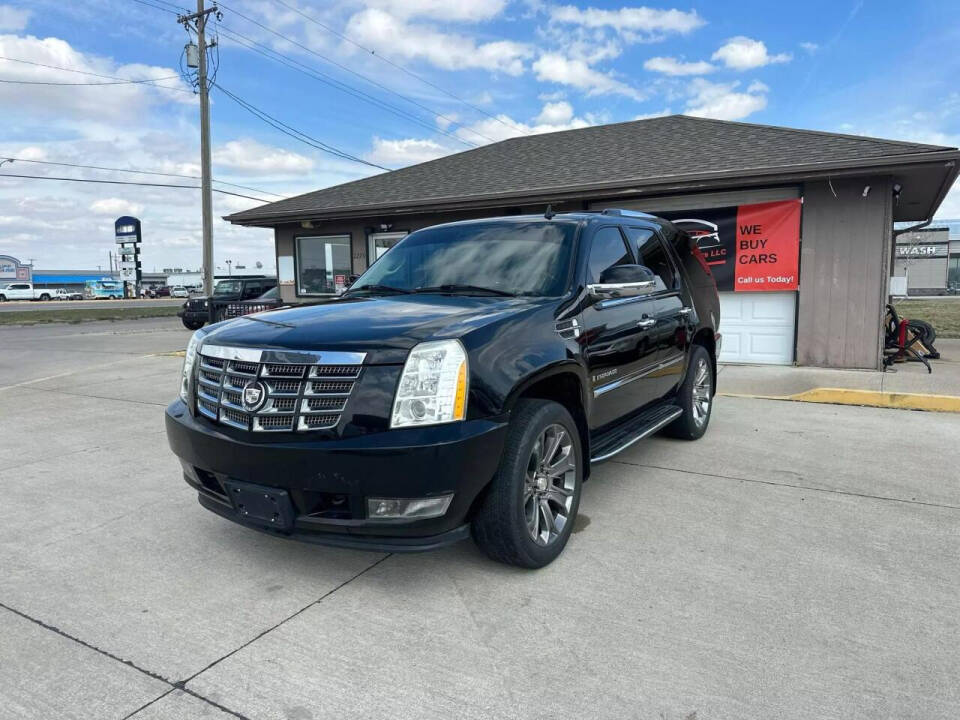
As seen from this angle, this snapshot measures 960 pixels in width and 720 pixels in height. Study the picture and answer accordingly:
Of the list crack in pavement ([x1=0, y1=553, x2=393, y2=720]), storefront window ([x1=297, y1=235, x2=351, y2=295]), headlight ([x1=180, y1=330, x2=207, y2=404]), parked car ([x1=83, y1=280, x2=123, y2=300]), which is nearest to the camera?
crack in pavement ([x1=0, y1=553, x2=393, y2=720])

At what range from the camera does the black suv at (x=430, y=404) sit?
274 cm

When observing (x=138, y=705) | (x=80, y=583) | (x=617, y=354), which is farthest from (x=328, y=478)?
(x=617, y=354)

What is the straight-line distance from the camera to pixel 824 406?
7.35 m

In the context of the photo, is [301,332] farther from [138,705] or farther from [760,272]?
[760,272]

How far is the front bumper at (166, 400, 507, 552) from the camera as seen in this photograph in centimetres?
268

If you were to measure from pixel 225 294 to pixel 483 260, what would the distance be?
19.0 m

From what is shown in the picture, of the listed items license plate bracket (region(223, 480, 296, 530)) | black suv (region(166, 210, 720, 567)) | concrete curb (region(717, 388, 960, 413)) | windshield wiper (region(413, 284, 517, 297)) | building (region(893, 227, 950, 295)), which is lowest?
concrete curb (region(717, 388, 960, 413))

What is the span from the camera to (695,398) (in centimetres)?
580

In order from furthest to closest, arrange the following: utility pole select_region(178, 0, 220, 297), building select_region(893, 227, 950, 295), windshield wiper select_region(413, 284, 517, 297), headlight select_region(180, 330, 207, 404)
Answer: building select_region(893, 227, 950, 295) → utility pole select_region(178, 0, 220, 297) → windshield wiper select_region(413, 284, 517, 297) → headlight select_region(180, 330, 207, 404)

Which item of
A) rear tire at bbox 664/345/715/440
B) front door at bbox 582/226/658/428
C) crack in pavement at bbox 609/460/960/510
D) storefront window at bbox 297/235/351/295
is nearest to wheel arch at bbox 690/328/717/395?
rear tire at bbox 664/345/715/440

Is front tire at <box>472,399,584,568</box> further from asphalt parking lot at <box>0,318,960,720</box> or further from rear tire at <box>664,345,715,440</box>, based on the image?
rear tire at <box>664,345,715,440</box>

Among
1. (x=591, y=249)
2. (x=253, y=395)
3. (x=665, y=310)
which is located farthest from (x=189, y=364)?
(x=665, y=310)

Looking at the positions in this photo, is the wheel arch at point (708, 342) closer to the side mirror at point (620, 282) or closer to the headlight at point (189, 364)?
the side mirror at point (620, 282)

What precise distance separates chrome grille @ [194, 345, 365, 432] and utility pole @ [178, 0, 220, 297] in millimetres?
18009
